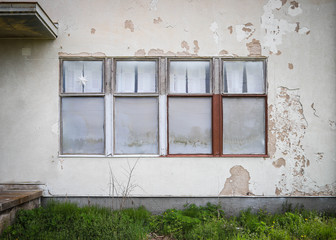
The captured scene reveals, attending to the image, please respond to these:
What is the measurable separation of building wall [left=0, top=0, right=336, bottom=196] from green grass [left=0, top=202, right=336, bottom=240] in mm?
386

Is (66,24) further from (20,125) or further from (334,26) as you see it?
(334,26)

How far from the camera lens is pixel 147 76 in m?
5.14

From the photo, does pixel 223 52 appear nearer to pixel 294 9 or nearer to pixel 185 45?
pixel 185 45

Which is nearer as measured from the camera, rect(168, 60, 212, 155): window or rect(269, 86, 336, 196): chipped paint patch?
rect(269, 86, 336, 196): chipped paint patch

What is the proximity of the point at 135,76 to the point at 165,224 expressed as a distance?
8.79 feet

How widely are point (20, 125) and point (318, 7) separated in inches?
232

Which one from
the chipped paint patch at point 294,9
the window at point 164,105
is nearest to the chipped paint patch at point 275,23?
the chipped paint patch at point 294,9

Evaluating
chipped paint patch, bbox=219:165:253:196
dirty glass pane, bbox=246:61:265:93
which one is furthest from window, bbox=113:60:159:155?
dirty glass pane, bbox=246:61:265:93

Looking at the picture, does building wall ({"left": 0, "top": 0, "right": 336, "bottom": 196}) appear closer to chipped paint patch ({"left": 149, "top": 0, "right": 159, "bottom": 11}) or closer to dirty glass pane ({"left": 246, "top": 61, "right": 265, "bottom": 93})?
chipped paint patch ({"left": 149, "top": 0, "right": 159, "bottom": 11})

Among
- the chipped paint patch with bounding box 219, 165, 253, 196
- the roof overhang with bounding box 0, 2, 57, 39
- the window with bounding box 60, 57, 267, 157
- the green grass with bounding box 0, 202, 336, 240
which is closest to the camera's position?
the green grass with bounding box 0, 202, 336, 240

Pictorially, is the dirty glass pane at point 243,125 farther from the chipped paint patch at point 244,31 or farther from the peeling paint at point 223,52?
the chipped paint patch at point 244,31

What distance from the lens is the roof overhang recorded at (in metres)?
4.08

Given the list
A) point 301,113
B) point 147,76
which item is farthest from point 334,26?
point 147,76

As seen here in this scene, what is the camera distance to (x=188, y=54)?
503cm
